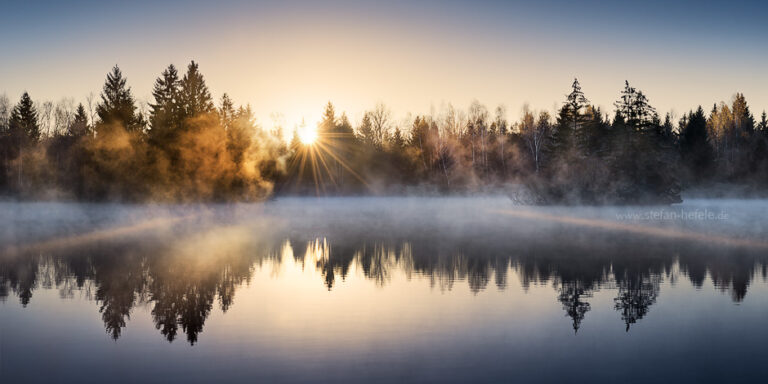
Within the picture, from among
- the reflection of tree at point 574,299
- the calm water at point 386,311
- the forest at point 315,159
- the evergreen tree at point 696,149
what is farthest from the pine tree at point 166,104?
the evergreen tree at point 696,149

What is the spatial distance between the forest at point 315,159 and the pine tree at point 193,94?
0.39ft

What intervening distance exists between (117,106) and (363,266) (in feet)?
181

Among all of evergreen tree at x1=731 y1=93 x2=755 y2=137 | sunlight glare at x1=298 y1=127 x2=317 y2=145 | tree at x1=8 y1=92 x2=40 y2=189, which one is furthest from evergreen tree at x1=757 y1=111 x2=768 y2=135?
tree at x1=8 y1=92 x2=40 y2=189

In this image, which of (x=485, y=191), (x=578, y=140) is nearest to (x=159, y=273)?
(x=578, y=140)

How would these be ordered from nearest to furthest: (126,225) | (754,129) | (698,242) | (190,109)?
(698,242) < (126,225) < (190,109) < (754,129)

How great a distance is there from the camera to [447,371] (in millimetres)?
10227

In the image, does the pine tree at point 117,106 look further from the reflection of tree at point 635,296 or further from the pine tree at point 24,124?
the reflection of tree at point 635,296

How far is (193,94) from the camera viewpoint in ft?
227

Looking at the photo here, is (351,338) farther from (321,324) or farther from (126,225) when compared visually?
(126,225)

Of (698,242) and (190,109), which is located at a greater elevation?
(190,109)

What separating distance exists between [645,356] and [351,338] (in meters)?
5.81

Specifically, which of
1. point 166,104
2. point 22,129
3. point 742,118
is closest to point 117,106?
point 166,104

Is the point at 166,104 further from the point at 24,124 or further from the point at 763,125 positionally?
the point at 763,125

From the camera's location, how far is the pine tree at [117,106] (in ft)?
218
